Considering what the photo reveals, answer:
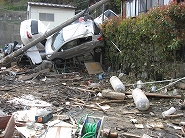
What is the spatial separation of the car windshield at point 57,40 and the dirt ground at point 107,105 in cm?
302

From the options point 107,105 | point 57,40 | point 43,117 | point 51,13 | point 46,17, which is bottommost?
point 107,105

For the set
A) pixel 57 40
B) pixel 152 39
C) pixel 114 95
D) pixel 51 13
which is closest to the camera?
pixel 114 95

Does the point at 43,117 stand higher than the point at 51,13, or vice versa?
the point at 51,13

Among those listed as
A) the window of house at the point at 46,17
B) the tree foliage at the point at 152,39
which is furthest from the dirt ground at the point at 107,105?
the window of house at the point at 46,17

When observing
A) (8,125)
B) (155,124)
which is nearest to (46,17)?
(155,124)

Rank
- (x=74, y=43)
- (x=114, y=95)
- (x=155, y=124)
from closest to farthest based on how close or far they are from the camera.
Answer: (x=155, y=124) < (x=114, y=95) < (x=74, y=43)

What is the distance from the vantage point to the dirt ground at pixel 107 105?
210 inches

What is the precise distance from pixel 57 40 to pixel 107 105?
7.56 meters

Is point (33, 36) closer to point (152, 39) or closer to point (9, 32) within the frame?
point (152, 39)

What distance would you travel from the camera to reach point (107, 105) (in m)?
6.96

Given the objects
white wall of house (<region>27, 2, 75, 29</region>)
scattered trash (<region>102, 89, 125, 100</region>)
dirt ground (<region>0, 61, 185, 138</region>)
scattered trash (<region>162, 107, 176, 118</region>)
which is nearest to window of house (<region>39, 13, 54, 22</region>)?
white wall of house (<region>27, 2, 75, 29</region>)

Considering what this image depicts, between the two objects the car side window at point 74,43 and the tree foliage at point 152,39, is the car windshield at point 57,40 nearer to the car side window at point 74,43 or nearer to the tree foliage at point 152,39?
the car side window at point 74,43

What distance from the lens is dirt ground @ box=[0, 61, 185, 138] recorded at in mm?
5328

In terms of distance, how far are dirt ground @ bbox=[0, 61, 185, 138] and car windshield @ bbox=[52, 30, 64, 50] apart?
3.02 metres
